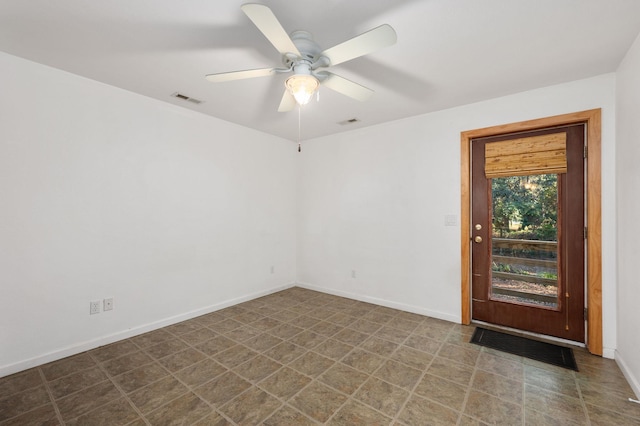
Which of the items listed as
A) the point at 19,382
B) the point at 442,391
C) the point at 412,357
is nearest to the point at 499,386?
the point at 442,391

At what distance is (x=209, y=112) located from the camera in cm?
353

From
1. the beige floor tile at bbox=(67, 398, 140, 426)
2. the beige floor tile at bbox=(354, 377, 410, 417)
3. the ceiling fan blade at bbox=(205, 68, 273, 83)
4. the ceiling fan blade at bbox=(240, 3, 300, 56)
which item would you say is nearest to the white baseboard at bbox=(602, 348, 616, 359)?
the beige floor tile at bbox=(354, 377, 410, 417)

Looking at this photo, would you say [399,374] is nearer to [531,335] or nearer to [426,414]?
[426,414]

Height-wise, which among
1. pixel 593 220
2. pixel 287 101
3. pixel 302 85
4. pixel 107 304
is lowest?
pixel 107 304

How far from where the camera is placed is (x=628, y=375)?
2.14 meters

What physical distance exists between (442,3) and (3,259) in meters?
3.76

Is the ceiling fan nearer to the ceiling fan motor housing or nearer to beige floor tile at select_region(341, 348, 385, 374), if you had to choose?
the ceiling fan motor housing

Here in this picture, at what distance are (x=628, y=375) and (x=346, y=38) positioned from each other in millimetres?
3355

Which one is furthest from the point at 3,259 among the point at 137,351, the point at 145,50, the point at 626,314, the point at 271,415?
the point at 626,314

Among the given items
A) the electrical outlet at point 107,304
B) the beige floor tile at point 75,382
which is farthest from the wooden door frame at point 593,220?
the electrical outlet at point 107,304

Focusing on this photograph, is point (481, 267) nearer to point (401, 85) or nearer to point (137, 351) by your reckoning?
point (401, 85)

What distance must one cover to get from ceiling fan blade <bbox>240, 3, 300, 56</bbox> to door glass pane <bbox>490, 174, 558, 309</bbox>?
2.77 meters

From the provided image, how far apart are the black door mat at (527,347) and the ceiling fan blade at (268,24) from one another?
3160 millimetres

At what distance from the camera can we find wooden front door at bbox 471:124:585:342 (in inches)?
107
